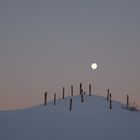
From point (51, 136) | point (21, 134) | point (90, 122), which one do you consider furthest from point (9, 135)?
point (90, 122)

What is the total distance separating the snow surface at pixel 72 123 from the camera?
45.6 metres

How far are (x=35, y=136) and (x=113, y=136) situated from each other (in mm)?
9184

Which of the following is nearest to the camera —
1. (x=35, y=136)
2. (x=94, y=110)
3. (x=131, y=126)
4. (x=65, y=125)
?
(x=35, y=136)

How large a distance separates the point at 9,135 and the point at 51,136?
460 centimetres

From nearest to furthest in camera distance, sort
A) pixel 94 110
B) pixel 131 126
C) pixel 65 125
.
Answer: pixel 65 125, pixel 131 126, pixel 94 110

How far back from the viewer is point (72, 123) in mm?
50406

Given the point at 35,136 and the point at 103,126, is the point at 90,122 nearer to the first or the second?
the point at 103,126

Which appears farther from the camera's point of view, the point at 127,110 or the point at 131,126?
the point at 127,110

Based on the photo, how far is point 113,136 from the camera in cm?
4694

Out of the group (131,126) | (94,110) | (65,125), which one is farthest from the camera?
(94,110)

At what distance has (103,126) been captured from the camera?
1997 inches

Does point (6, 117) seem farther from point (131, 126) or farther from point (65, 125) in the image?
point (131, 126)

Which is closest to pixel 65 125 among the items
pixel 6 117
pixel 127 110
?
pixel 6 117

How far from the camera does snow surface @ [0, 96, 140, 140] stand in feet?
150
